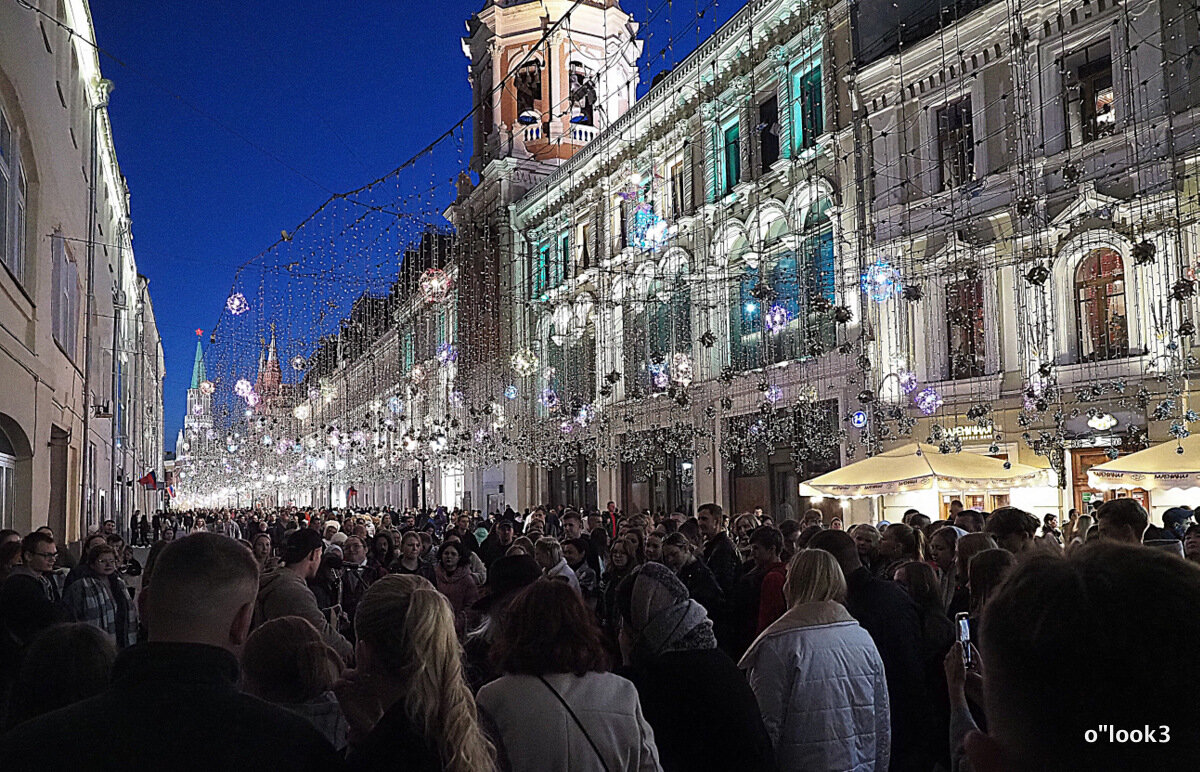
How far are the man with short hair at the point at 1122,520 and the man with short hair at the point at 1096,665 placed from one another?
6008mm

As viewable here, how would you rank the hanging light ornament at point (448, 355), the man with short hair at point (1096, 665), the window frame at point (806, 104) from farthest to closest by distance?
the hanging light ornament at point (448, 355) < the window frame at point (806, 104) < the man with short hair at point (1096, 665)

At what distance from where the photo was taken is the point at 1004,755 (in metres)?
1.47

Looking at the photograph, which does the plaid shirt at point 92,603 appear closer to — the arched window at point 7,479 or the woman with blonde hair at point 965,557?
the woman with blonde hair at point 965,557

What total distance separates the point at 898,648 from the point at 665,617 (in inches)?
92.6

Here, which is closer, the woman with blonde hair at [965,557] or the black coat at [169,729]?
the black coat at [169,729]

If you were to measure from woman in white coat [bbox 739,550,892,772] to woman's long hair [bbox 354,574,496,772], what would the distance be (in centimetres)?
205

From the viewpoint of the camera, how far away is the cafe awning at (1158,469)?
543 inches

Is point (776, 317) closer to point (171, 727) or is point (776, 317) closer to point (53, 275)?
point (53, 275)

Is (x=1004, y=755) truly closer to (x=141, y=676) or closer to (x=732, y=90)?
(x=141, y=676)

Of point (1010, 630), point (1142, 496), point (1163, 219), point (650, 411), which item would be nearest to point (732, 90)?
point (650, 411)

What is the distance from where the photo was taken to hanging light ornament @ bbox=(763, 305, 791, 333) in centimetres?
2375

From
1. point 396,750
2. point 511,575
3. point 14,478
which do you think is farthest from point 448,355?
point 396,750

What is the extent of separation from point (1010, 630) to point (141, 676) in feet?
5.89

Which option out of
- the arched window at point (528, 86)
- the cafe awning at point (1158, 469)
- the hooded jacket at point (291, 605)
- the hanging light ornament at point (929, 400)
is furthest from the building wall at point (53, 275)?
the hanging light ornament at point (929, 400)
